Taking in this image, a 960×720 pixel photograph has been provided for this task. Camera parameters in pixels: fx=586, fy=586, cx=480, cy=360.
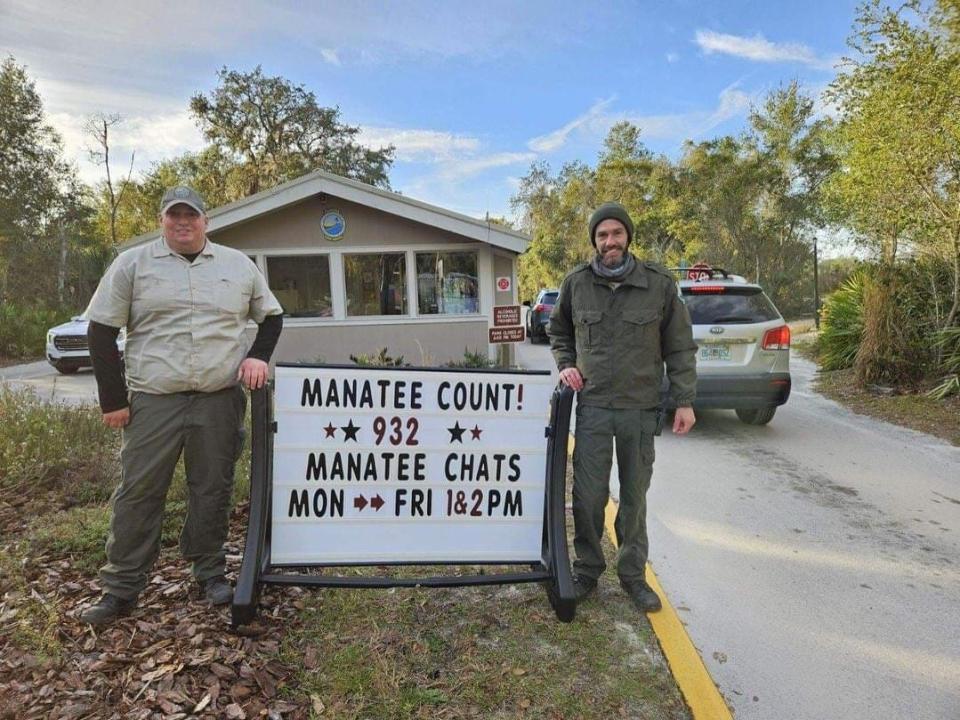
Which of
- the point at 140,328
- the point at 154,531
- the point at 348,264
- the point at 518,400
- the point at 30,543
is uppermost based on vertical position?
the point at 348,264

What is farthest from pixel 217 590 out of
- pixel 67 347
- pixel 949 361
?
pixel 67 347

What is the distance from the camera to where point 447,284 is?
1190cm

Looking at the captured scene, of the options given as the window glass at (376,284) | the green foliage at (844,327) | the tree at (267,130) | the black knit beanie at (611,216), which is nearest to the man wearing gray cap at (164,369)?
the black knit beanie at (611,216)

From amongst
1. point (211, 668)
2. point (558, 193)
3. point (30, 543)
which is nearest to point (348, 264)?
point (30, 543)

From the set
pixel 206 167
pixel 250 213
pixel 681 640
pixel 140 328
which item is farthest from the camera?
pixel 206 167

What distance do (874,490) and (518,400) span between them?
3911mm

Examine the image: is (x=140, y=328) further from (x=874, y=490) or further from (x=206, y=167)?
(x=206, y=167)

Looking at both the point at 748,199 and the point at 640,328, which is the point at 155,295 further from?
the point at 748,199

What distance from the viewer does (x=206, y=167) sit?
34.2 meters

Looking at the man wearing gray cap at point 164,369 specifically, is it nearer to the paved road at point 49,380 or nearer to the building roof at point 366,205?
the paved road at point 49,380

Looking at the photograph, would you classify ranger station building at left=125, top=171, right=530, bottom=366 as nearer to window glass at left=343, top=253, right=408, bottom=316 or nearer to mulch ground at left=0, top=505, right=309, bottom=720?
window glass at left=343, top=253, right=408, bottom=316

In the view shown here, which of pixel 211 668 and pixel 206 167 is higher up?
pixel 206 167

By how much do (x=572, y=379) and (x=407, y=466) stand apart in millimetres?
906

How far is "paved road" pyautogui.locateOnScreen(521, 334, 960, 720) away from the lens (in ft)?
8.19
